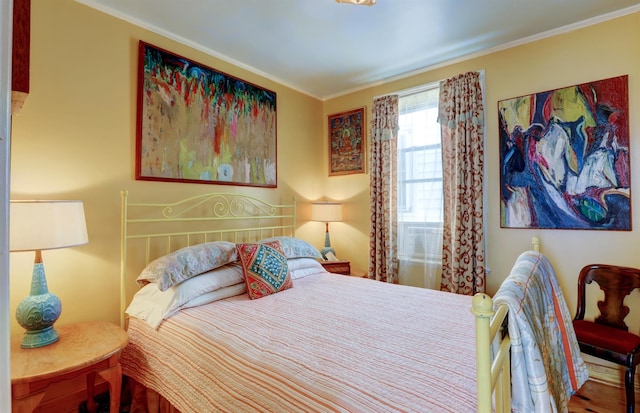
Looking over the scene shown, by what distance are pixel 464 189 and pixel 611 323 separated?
138 centimetres

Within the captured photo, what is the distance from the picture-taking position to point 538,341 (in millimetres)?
1078

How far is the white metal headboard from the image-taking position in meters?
2.19

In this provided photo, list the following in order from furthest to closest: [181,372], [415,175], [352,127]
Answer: [352,127], [415,175], [181,372]

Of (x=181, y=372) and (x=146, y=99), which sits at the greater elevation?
(x=146, y=99)

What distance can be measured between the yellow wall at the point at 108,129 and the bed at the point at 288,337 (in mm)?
195

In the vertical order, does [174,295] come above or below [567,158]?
below

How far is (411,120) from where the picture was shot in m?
3.20

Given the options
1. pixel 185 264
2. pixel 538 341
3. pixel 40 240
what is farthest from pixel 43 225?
pixel 538 341

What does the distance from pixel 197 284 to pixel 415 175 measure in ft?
7.49

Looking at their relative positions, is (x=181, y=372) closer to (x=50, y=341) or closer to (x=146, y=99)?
(x=50, y=341)

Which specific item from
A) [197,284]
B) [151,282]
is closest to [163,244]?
[151,282]

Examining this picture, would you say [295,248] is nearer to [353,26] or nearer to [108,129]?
[108,129]

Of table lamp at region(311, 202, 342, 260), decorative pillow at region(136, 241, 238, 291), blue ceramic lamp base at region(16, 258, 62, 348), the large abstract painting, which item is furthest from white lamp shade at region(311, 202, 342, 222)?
blue ceramic lamp base at region(16, 258, 62, 348)

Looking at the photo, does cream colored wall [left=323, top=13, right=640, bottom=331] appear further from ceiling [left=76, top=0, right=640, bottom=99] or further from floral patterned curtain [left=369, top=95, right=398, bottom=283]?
floral patterned curtain [left=369, top=95, right=398, bottom=283]
